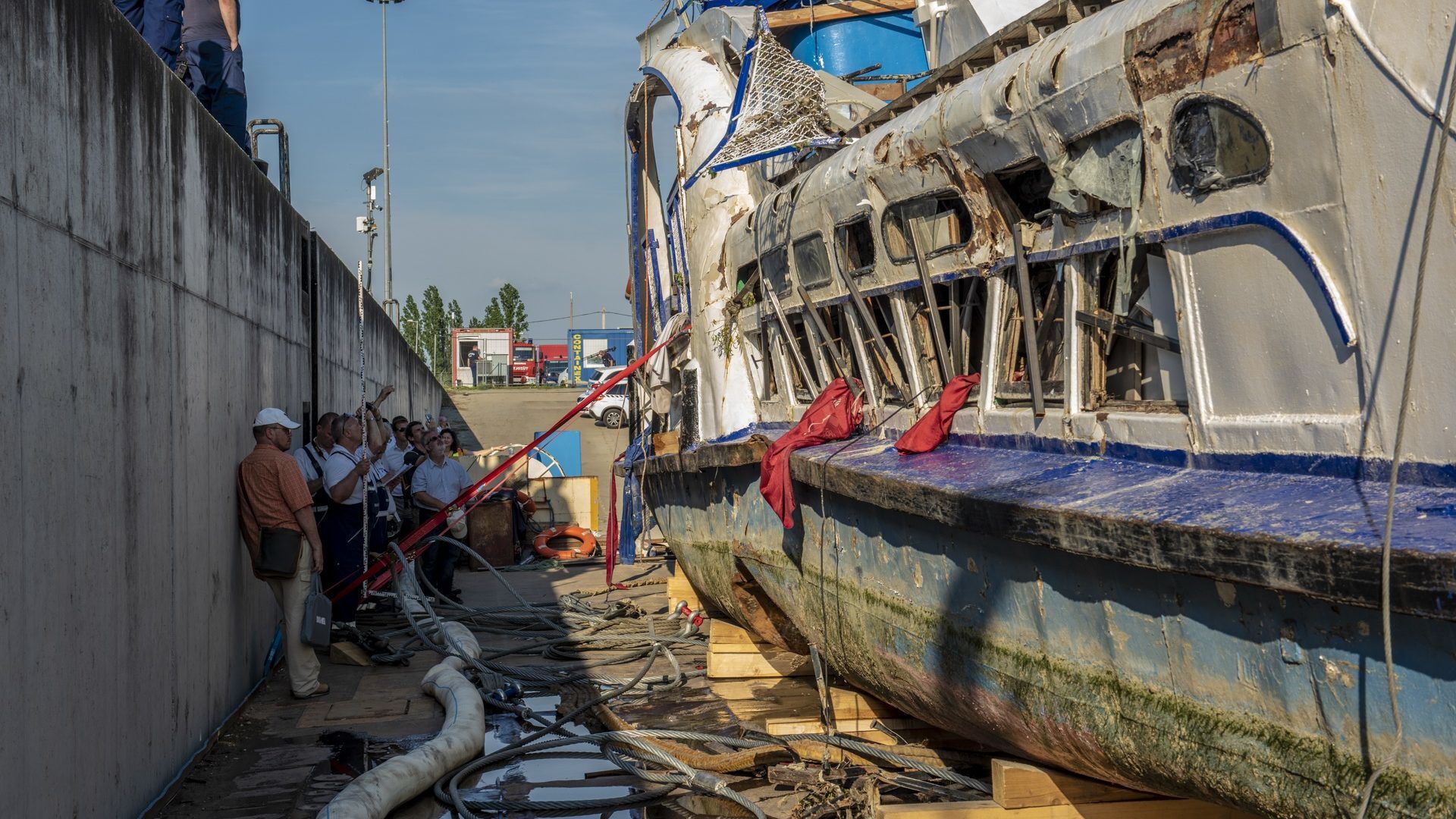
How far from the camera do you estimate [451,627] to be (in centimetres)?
923

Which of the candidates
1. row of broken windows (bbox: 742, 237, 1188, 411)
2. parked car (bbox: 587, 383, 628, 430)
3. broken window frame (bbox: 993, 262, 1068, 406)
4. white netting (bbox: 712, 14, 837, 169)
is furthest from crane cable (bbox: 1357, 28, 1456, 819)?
parked car (bbox: 587, 383, 628, 430)

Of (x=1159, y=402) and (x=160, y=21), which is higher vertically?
(x=160, y=21)

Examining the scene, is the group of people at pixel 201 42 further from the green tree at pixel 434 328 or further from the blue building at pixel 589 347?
the green tree at pixel 434 328

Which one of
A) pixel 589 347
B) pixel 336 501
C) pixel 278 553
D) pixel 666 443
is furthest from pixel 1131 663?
pixel 589 347

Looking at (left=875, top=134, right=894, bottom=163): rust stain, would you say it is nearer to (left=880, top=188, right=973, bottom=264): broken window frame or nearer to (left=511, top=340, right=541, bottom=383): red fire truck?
(left=880, top=188, right=973, bottom=264): broken window frame

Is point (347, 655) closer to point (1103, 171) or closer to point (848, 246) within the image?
point (848, 246)

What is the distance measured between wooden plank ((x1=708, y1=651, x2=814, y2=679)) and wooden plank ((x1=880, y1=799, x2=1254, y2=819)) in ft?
10.3

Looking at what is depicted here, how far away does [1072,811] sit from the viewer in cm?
459

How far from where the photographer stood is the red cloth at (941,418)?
5.48m

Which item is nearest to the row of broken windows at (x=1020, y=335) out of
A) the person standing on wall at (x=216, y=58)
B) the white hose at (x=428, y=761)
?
the white hose at (x=428, y=761)

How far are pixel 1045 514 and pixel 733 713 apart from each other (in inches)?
144

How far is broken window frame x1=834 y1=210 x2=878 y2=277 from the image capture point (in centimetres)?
627

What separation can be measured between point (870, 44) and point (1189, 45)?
22.7 feet

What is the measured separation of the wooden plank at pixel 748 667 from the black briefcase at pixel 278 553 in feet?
7.94
